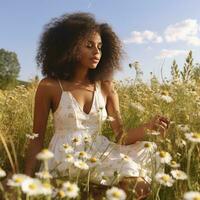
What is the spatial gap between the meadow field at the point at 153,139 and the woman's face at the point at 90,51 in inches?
14.1

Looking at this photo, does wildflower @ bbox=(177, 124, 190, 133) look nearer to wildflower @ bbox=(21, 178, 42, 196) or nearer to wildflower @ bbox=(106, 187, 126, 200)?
wildflower @ bbox=(106, 187, 126, 200)

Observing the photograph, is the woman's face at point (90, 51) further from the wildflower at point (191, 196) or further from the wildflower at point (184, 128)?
the wildflower at point (191, 196)

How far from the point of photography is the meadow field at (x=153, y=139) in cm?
144

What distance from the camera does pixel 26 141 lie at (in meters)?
2.95

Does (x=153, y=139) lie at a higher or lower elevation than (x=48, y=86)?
lower

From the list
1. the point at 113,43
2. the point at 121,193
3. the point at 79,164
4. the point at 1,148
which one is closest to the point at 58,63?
the point at 113,43

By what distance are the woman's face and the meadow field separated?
357 mm

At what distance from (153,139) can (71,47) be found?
2.92 ft

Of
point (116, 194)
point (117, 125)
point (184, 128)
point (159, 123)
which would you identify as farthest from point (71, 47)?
point (116, 194)

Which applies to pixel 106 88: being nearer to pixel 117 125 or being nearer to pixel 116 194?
pixel 117 125

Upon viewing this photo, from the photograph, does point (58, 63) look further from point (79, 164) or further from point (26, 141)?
point (79, 164)

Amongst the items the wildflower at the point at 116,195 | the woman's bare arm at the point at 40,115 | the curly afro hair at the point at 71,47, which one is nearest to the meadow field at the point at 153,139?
the wildflower at the point at 116,195

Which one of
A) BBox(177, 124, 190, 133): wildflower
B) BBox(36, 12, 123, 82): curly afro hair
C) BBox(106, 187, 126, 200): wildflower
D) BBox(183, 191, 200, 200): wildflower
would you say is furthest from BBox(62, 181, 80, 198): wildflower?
BBox(36, 12, 123, 82): curly afro hair

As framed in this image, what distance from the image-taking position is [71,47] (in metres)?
2.74
